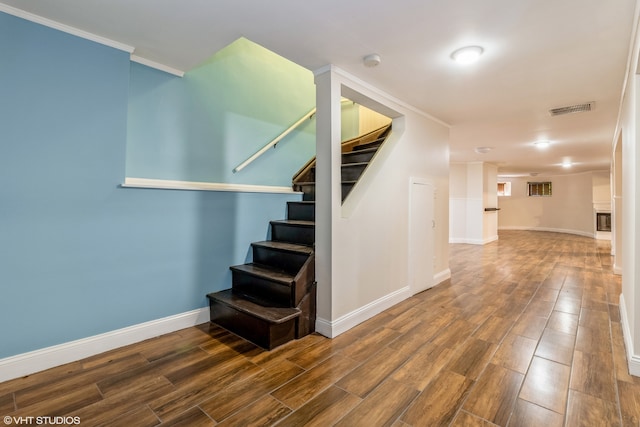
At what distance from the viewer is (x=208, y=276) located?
111 inches

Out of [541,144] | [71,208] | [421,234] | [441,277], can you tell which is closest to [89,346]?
[71,208]

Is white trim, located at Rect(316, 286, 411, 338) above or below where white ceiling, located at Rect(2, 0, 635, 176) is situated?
below

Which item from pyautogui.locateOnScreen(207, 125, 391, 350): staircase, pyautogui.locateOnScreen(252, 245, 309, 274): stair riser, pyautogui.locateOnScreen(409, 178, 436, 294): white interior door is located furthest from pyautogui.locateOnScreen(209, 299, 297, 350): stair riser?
pyautogui.locateOnScreen(409, 178, 436, 294): white interior door

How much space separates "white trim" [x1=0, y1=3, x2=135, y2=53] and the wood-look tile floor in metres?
2.29

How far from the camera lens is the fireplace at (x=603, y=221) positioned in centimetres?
895

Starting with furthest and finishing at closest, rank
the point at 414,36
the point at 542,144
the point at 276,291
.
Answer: the point at 542,144
the point at 276,291
the point at 414,36

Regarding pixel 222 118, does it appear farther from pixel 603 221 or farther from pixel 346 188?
pixel 603 221

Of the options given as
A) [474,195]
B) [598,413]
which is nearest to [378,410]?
[598,413]

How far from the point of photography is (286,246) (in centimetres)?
295

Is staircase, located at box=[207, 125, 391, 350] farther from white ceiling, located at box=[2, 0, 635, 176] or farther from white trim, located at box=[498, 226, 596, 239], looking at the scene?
white trim, located at box=[498, 226, 596, 239]

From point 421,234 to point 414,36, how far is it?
2351 mm

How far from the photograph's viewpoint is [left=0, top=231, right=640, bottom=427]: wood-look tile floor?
1.59 metres

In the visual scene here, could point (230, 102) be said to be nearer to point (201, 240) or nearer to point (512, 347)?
point (201, 240)

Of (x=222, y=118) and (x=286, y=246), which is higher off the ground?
(x=222, y=118)
